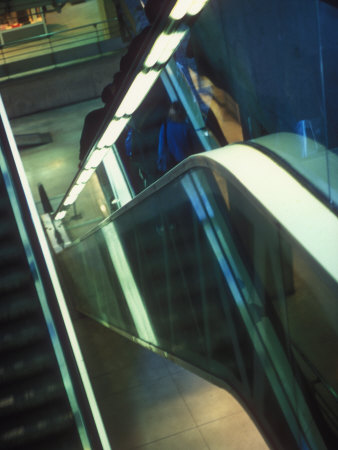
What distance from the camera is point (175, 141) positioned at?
16.4 feet

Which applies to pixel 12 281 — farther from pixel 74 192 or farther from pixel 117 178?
pixel 117 178

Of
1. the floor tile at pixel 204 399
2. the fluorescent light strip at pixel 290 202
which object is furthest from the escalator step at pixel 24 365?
the floor tile at pixel 204 399

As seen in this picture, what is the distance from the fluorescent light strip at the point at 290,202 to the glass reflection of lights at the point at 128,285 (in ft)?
11.2

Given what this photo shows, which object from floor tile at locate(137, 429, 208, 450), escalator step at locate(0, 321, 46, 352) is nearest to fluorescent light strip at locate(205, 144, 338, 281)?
escalator step at locate(0, 321, 46, 352)

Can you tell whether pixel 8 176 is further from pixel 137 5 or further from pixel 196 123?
pixel 137 5

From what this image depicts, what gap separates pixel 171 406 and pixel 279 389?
4.08 meters

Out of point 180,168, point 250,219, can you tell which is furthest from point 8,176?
point 250,219

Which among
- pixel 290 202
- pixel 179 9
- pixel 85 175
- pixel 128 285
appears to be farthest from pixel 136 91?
pixel 128 285

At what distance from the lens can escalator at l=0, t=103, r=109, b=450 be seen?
3.68 metres

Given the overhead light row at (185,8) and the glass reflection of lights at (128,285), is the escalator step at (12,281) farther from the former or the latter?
the overhead light row at (185,8)

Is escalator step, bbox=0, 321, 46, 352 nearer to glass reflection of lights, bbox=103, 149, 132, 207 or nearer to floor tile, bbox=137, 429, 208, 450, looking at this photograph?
floor tile, bbox=137, 429, 208, 450

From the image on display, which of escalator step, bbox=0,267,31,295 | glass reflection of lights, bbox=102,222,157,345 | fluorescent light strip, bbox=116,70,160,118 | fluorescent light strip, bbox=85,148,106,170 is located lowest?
glass reflection of lights, bbox=102,222,157,345

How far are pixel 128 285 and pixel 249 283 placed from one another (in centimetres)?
336

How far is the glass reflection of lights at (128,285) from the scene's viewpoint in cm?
556
